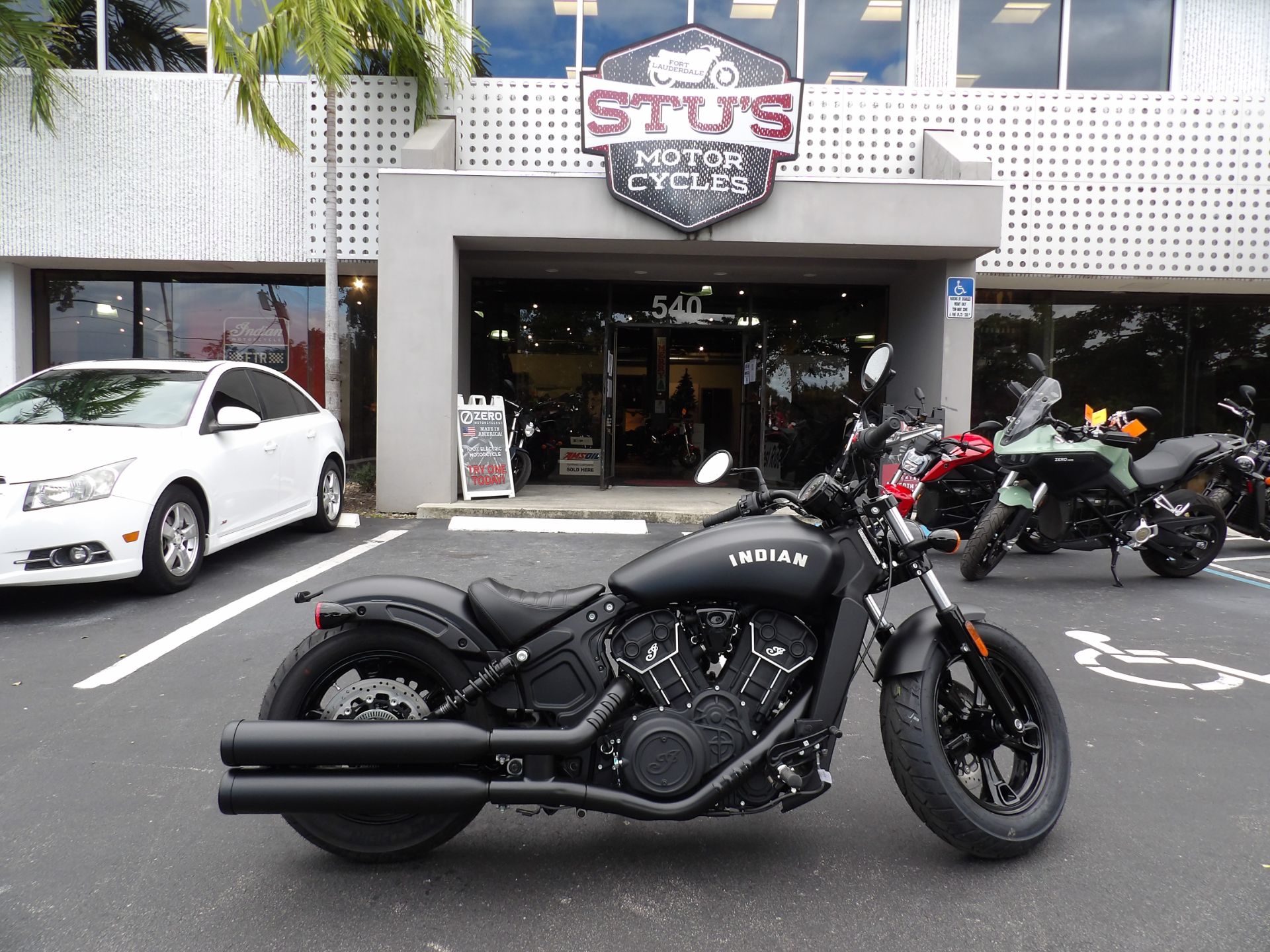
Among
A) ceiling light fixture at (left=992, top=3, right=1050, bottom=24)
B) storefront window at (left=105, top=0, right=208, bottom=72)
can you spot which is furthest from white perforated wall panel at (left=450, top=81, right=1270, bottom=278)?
storefront window at (left=105, top=0, right=208, bottom=72)

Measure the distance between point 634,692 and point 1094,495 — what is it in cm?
541

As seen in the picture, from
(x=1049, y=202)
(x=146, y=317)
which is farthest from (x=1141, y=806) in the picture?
(x=146, y=317)

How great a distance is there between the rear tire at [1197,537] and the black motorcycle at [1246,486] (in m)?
1.17

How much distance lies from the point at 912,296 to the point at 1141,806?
30.5 ft

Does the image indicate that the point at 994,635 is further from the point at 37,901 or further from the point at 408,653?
the point at 37,901

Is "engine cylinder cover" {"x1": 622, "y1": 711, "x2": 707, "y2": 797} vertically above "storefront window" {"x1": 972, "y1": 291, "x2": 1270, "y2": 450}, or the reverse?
"storefront window" {"x1": 972, "y1": 291, "x2": 1270, "y2": 450}

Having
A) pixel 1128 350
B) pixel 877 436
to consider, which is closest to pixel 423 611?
pixel 877 436

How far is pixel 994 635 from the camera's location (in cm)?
248

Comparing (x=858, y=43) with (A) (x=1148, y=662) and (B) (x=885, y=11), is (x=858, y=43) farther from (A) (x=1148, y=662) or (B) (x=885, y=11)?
(A) (x=1148, y=662)

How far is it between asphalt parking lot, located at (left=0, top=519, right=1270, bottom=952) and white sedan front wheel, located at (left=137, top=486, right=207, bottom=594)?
107cm

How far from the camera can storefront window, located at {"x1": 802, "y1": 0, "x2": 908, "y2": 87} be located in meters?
11.4

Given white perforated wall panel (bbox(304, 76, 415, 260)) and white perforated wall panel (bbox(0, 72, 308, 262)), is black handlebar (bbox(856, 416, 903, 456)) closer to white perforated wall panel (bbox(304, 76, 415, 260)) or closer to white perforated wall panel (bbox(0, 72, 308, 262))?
white perforated wall panel (bbox(304, 76, 415, 260))

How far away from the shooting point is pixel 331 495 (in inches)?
311

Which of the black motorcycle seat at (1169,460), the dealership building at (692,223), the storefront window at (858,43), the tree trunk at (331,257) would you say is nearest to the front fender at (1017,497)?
the black motorcycle seat at (1169,460)
